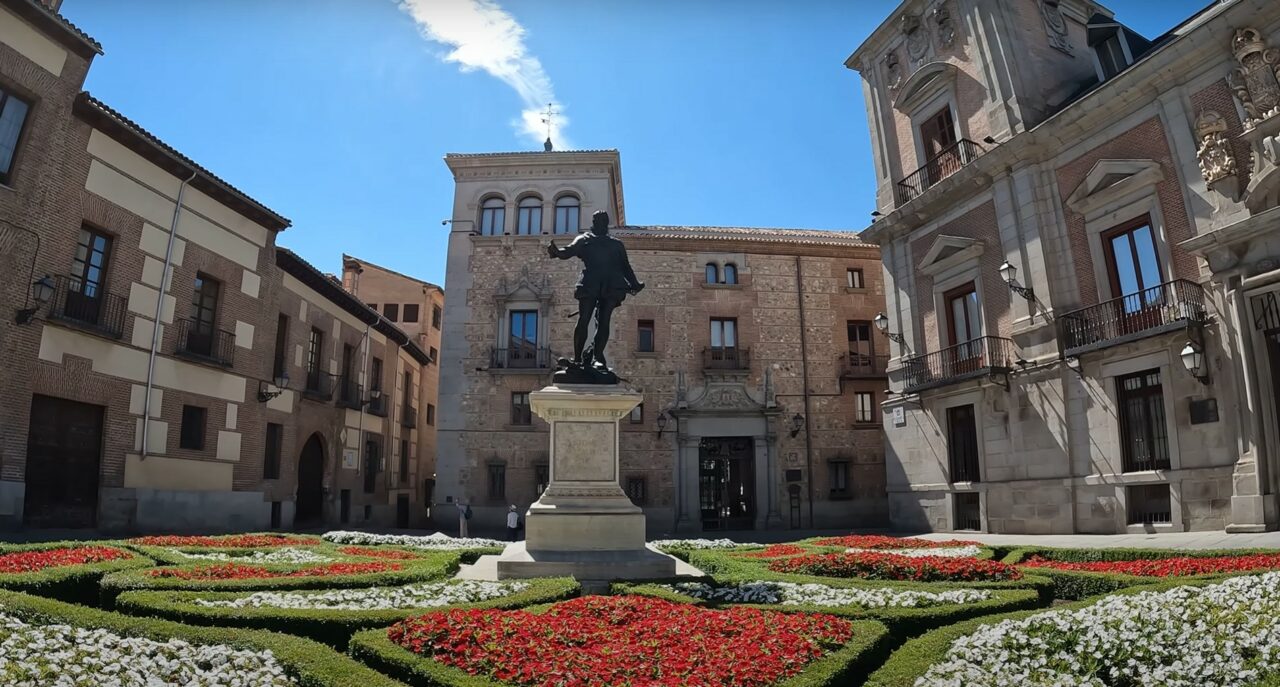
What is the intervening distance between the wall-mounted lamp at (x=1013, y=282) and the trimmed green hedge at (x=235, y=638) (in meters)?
16.2

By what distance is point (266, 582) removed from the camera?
652 centimetres

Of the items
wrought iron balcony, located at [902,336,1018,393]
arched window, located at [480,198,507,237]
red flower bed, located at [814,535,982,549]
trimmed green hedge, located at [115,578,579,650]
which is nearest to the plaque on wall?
wrought iron balcony, located at [902,336,1018,393]

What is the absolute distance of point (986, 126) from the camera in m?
18.7

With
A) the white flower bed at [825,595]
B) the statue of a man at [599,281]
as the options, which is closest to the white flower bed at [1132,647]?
the white flower bed at [825,595]

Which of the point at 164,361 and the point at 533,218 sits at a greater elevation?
the point at 533,218

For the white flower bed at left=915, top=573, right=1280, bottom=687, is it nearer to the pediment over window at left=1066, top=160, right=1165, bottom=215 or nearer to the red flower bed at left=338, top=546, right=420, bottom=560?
the red flower bed at left=338, top=546, right=420, bottom=560

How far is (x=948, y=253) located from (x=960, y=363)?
9.73ft

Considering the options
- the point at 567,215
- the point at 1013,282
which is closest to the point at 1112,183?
the point at 1013,282

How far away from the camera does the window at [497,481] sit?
84.4 feet

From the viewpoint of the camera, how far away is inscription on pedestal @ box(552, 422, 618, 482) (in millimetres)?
9047

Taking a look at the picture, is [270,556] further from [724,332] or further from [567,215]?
[567,215]

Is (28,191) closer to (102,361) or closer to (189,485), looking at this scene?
(102,361)

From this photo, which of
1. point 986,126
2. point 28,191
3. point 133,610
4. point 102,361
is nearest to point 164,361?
point 102,361

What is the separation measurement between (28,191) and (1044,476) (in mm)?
21279
